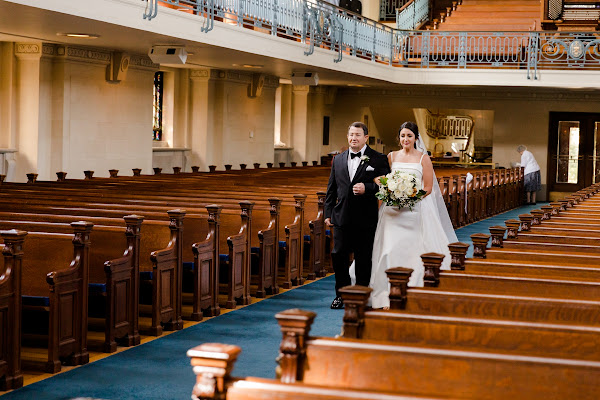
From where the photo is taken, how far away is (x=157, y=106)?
16188mm

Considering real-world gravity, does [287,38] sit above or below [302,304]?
above

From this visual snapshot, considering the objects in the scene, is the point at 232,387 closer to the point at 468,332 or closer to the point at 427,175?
the point at 468,332

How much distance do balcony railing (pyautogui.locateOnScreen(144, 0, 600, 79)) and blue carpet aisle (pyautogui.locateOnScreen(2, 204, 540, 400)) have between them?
6.52 meters

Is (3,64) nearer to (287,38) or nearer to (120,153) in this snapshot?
(120,153)

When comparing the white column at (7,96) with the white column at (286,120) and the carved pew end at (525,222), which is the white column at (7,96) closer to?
the carved pew end at (525,222)

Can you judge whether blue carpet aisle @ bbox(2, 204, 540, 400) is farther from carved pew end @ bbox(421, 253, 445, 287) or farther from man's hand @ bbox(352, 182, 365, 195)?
carved pew end @ bbox(421, 253, 445, 287)

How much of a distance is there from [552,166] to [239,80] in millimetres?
8671

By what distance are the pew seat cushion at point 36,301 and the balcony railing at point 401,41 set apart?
25.0 ft

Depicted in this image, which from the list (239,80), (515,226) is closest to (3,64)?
(239,80)

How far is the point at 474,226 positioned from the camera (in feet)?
48.1

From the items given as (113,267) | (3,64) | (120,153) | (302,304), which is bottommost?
(302,304)

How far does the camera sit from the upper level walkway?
9.74 metres

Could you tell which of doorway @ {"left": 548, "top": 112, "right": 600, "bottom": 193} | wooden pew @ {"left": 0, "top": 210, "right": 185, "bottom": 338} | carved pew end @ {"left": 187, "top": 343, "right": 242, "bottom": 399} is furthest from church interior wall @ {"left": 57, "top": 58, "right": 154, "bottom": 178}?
doorway @ {"left": 548, "top": 112, "right": 600, "bottom": 193}

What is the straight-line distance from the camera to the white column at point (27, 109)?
11.9 metres
